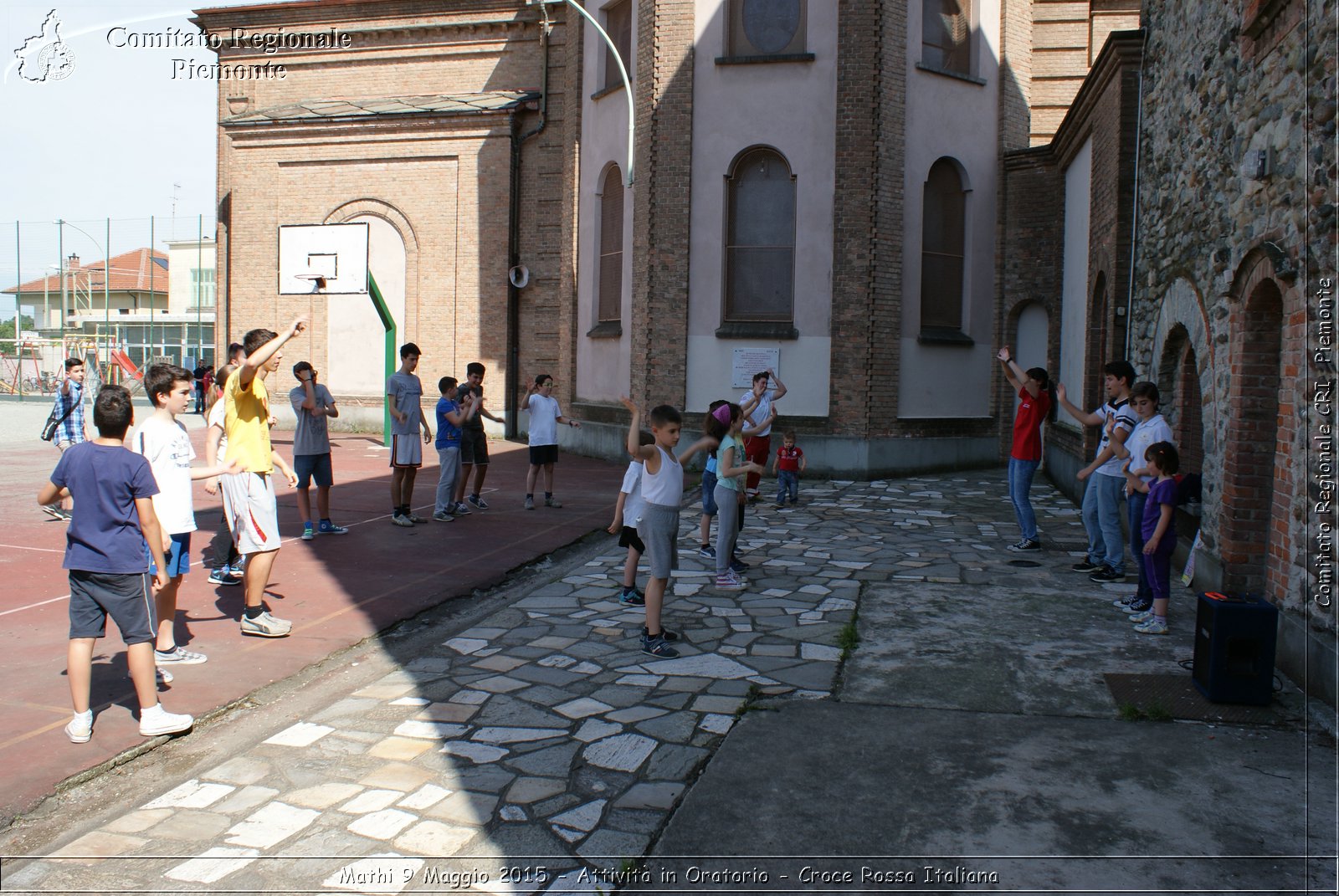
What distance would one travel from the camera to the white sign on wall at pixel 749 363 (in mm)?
16469

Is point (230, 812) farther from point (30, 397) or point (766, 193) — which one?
point (30, 397)

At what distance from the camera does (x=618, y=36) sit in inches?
746

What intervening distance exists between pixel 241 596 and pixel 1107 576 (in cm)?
737

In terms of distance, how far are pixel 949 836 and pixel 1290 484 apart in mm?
3655

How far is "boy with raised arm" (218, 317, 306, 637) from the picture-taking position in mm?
6531

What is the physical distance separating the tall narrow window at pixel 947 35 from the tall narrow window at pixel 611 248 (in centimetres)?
591

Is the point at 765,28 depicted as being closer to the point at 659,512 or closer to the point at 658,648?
the point at 659,512

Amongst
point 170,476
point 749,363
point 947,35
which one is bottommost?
point 170,476

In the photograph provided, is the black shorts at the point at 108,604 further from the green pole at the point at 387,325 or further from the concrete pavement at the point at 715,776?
the green pole at the point at 387,325

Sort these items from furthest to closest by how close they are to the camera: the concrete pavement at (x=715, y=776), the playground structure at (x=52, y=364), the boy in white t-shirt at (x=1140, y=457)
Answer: the playground structure at (x=52, y=364) < the boy in white t-shirt at (x=1140, y=457) < the concrete pavement at (x=715, y=776)

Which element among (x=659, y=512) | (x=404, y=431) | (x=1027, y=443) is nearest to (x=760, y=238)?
(x=1027, y=443)

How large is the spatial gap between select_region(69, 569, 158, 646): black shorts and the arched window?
12.8 m

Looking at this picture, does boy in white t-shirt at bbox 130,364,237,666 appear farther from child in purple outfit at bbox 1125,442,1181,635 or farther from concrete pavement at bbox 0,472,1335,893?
child in purple outfit at bbox 1125,442,1181,635

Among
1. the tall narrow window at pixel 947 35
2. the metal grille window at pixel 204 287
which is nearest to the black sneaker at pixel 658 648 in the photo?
the tall narrow window at pixel 947 35
